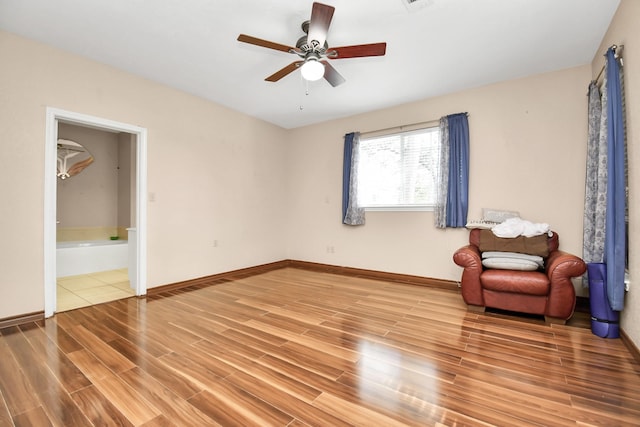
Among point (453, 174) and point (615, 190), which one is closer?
point (615, 190)

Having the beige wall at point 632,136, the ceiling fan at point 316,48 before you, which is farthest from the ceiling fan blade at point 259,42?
the beige wall at point 632,136

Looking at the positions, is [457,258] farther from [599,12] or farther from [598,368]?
[599,12]

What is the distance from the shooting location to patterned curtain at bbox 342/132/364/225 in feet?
15.7

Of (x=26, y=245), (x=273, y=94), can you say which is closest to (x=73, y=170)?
(x=26, y=245)

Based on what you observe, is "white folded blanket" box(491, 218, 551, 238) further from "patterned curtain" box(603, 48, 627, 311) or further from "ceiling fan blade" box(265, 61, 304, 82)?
"ceiling fan blade" box(265, 61, 304, 82)

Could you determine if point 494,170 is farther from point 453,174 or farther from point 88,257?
point 88,257

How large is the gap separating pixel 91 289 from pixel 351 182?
13.6ft

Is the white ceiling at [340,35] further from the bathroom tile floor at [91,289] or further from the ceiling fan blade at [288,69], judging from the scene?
the bathroom tile floor at [91,289]

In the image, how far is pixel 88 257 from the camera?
4836 mm

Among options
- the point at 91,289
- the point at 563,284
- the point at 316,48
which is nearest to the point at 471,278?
the point at 563,284

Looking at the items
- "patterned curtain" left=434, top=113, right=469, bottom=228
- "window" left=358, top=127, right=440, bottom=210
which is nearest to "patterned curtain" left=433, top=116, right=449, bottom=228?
"patterned curtain" left=434, top=113, right=469, bottom=228

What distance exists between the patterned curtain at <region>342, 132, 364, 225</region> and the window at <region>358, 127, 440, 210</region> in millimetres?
97

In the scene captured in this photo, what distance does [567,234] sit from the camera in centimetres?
329

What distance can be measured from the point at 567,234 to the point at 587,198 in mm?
586
